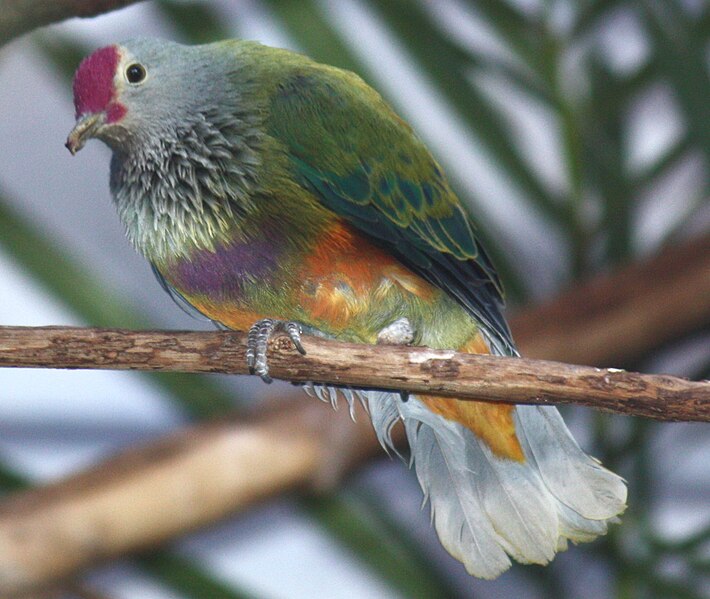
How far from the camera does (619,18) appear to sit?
6.01ft

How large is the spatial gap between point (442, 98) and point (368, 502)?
0.60 meters

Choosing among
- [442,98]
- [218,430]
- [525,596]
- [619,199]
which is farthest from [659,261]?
[525,596]

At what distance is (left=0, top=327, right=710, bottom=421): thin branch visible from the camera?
0.68 m

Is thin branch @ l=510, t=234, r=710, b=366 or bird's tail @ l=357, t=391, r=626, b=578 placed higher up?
bird's tail @ l=357, t=391, r=626, b=578

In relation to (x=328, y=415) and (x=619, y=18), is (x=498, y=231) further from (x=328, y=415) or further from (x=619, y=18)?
Result: (x=619, y=18)

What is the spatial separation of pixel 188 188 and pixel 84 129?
0.09m

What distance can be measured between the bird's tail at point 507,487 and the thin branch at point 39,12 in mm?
376

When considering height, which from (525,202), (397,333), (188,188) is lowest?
(525,202)

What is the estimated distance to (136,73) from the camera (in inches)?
30.9

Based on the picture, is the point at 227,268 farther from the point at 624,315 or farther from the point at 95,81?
the point at 624,315

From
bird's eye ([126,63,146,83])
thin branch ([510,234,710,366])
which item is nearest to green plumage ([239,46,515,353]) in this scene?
bird's eye ([126,63,146,83])

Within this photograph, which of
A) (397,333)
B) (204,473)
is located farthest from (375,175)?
(204,473)

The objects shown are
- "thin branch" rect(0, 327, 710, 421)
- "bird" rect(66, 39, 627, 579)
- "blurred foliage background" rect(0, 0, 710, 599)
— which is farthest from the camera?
"blurred foliage background" rect(0, 0, 710, 599)

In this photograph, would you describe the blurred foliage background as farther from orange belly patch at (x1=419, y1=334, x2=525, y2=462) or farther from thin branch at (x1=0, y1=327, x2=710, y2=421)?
thin branch at (x1=0, y1=327, x2=710, y2=421)
